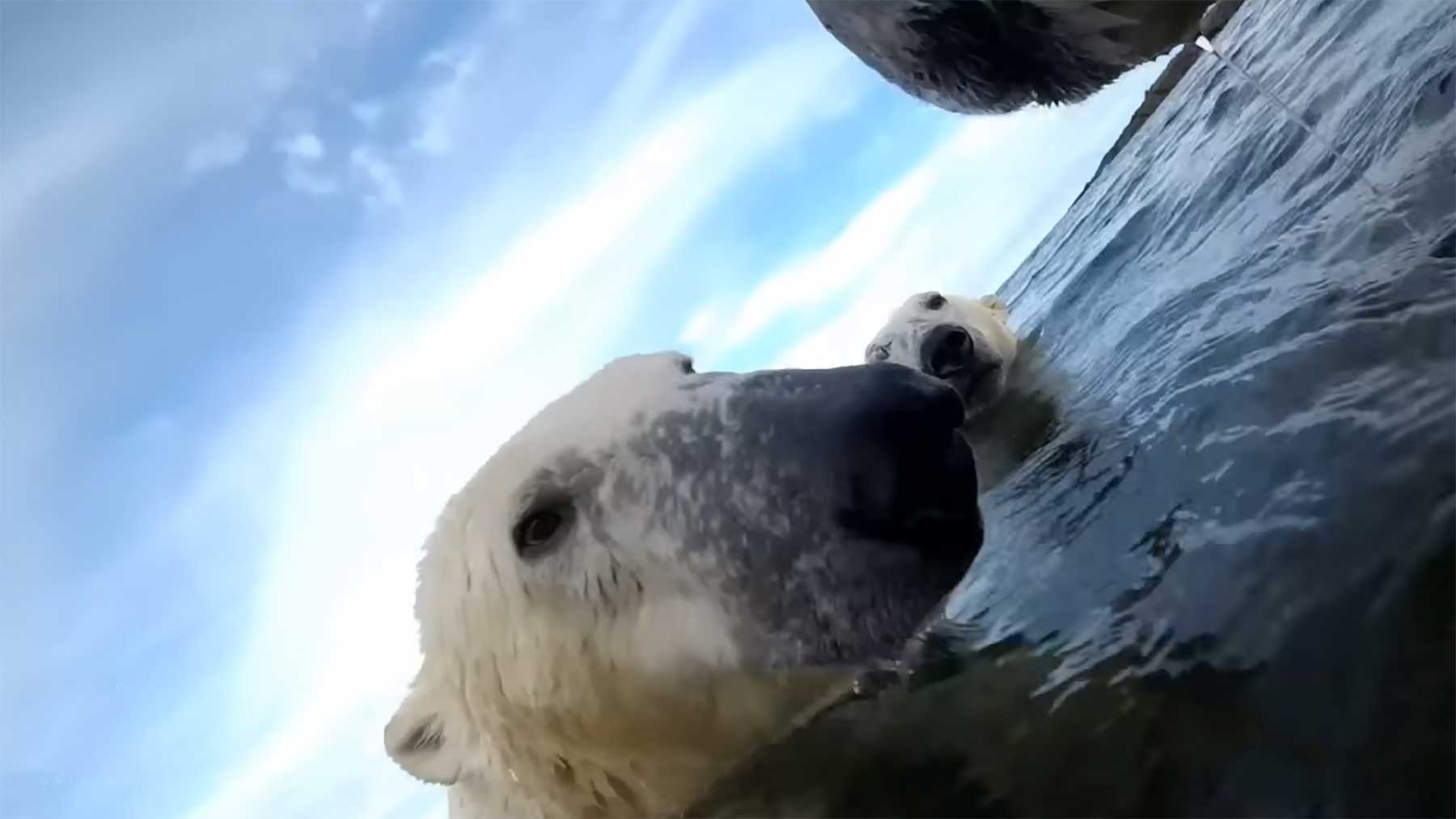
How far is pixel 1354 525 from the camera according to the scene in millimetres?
1946

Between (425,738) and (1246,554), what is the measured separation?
1.85 meters

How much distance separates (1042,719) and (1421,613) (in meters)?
0.95

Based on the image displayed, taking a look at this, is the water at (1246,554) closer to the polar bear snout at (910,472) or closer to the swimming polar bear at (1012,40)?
the polar bear snout at (910,472)

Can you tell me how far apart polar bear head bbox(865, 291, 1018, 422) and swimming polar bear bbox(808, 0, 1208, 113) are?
321 cm

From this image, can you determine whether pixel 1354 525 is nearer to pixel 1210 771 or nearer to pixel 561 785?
pixel 1210 771

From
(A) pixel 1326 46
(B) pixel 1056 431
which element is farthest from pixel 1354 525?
(A) pixel 1326 46

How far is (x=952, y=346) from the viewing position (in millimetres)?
6273

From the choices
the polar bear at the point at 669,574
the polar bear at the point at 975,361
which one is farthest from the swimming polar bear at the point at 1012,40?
the polar bear at the point at 975,361

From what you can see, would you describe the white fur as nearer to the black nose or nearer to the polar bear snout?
the polar bear snout

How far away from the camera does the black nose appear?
6113mm

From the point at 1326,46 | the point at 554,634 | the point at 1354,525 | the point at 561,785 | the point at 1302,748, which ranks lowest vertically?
the point at 1302,748

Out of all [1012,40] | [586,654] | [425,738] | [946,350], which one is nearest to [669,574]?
[586,654]

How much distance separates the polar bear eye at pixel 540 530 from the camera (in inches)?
109

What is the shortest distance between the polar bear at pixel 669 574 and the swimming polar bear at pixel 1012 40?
0.66 metres
